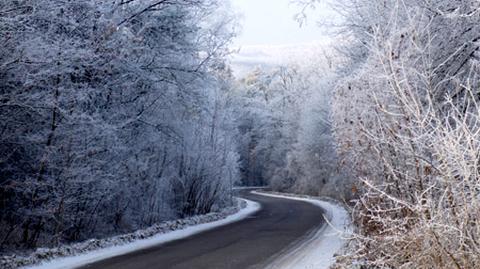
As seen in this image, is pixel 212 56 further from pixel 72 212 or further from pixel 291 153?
pixel 291 153

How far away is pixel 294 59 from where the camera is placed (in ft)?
288

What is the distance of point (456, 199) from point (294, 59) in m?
83.6

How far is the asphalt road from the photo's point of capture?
1132 cm

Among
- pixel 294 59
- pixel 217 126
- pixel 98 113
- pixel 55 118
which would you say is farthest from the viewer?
pixel 294 59

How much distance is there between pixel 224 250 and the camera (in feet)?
45.4

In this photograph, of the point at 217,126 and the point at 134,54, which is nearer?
the point at 134,54

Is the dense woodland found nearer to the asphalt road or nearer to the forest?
the forest

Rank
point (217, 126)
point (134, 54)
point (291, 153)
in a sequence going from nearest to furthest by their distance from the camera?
point (134, 54)
point (217, 126)
point (291, 153)

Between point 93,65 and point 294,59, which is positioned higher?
point 294,59

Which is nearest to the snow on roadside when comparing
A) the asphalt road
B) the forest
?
the asphalt road

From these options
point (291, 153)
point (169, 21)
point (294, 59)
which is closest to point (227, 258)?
point (169, 21)

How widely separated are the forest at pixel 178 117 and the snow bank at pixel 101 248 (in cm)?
127

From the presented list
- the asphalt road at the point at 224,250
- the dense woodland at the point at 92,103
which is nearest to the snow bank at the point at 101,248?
the asphalt road at the point at 224,250

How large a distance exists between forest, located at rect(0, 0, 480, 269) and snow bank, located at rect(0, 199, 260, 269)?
1266mm
